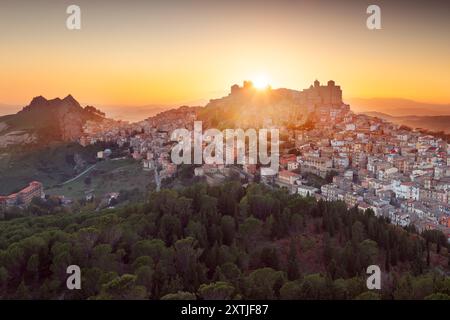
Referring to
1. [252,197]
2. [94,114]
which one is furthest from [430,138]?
[94,114]

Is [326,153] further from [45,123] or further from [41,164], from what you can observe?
[45,123]

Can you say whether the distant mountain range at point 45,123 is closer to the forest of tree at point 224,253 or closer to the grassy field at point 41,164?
the grassy field at point 41,164

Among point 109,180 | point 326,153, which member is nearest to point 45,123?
point 109,180

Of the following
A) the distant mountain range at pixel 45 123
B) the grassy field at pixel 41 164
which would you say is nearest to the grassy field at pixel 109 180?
the grassy field at pixel 41 164

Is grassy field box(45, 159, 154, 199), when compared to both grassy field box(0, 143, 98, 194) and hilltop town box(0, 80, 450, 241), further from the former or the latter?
grassy field box(0, 143, 98, 194)

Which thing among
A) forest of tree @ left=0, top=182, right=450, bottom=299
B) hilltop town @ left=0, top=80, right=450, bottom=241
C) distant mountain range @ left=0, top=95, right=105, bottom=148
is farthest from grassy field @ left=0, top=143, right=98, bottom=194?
forest of tree @ left=0, top=182, right=450, bottom=299
